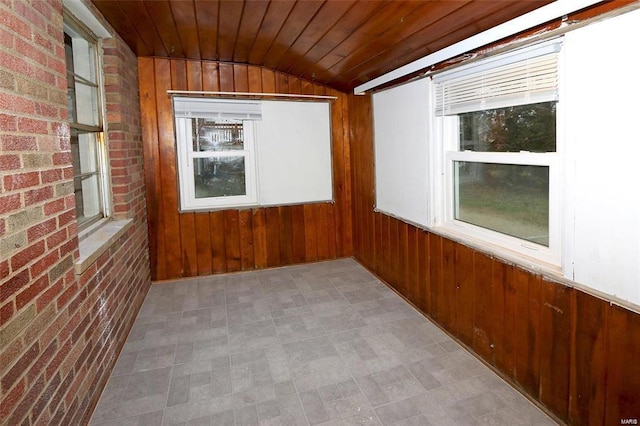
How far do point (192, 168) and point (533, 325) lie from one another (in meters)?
3.38

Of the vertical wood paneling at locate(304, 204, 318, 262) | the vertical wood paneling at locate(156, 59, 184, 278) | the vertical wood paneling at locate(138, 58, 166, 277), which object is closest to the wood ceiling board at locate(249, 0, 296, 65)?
the vertical wood paneling at locate(156, 59, 184, 278)

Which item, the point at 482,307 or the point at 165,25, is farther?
the point at 165,25

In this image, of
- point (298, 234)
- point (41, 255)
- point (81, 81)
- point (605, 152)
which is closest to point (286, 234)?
point (298, 234)

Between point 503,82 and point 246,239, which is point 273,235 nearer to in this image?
point 246,239

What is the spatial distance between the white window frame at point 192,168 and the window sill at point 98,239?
1.05 meters

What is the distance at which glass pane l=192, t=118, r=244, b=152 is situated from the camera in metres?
4.07

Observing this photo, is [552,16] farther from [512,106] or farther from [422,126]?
[422,126]

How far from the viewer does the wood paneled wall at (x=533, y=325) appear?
1593 mm

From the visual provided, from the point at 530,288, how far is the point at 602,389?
0.52 m

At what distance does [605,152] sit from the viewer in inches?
61.9

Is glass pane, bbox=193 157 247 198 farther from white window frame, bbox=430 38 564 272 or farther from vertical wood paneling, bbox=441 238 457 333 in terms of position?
vertical wood paneling, bbox=441 238 457 333

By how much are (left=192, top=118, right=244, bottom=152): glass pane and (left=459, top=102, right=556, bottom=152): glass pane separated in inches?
95.2

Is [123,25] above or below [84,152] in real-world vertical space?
above

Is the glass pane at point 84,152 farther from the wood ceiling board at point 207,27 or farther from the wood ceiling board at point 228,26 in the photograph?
the wood ceiling board at point 228,26
